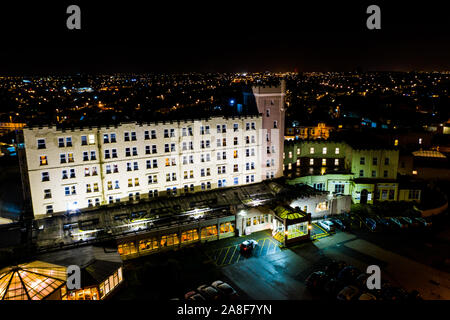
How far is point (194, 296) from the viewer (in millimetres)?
32969

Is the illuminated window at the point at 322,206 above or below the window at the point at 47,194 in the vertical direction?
below

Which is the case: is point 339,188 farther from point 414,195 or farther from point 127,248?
point 127,248

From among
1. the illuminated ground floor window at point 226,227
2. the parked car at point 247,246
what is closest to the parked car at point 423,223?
the parked car at point 247,246

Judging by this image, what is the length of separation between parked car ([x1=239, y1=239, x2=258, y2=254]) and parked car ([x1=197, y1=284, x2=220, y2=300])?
31.5 ft

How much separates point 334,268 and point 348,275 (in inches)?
72.4

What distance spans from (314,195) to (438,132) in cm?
6192

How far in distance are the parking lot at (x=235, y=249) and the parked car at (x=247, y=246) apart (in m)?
0.49

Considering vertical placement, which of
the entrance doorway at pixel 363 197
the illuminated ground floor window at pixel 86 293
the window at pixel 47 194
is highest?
the window at pixel 47 194

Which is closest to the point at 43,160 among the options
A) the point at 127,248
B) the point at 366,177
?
the point at 127,248

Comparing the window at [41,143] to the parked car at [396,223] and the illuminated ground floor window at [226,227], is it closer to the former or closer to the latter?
the illuminated ground floor window at [226,227]

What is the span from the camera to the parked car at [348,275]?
3768 centimetres

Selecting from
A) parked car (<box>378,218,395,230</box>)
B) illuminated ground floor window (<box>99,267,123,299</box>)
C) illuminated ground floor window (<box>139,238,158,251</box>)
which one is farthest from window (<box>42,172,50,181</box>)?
parked car (<box>378,218,395,230</box>)

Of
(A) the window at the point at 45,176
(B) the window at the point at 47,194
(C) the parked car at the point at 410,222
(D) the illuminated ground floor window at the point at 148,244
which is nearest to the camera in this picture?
(D) the illuminated ground floor window at the point at 148,244
